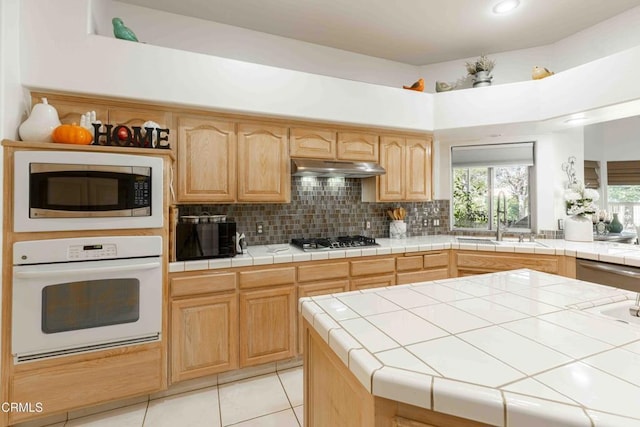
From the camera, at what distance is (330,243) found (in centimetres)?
288

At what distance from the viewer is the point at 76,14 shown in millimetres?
2041

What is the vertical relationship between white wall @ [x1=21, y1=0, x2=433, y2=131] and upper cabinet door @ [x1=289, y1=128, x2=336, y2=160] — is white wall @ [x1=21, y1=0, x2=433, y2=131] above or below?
above

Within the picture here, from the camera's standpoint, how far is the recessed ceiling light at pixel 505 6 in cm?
253

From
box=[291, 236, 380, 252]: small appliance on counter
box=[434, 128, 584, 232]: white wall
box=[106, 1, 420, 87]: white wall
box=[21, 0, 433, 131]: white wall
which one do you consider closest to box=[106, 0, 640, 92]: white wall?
box=[106, 1, 420, 87]: white wall

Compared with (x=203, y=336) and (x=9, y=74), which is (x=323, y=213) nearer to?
(x=203, y=336)

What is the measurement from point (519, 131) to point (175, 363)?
3974 millimetres

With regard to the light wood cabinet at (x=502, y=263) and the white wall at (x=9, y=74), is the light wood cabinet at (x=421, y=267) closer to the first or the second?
the light wood cabinet at (x=502, y=263)

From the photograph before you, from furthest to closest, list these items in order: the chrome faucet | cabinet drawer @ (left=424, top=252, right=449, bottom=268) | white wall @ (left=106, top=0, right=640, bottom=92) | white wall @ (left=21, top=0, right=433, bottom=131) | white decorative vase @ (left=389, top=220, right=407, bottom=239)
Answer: white decorative vase @ (left=389, top=220, right=407, bottom=239)
the chrome faucet
cabinet drawer @ (left=424, top=252, right=449, bottom=268)
white wall @ (left=106, top=0, right=640, bottom=92)
white wall @ (left=21, top=0, right=433, bottom=131)

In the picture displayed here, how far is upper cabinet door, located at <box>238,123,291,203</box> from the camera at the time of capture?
103 inches

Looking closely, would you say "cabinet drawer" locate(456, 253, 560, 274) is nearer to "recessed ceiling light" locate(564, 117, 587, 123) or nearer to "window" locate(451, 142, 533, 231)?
"window" locate(451, 142, 533, 231)

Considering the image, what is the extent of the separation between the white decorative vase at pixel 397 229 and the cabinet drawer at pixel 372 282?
729mm

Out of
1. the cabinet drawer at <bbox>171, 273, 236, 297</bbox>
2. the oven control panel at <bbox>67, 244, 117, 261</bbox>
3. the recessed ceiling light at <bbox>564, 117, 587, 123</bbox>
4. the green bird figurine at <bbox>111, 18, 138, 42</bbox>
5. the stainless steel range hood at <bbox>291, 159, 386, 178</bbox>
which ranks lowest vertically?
the cabinet drawer at <bbox>171, 273, 236, 297</bbox>

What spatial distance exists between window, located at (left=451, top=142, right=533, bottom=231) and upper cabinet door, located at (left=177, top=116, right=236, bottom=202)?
2719 millimetres

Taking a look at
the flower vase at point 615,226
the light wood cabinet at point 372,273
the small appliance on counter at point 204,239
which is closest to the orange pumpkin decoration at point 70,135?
the small appliance on counter at point 204,239
